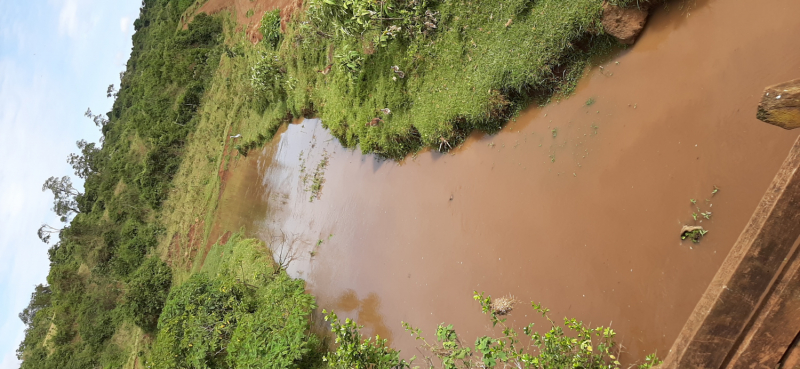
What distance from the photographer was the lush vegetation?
5.99 meters

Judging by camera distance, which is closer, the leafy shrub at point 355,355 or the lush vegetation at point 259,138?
the leafy shrub at point 355,355

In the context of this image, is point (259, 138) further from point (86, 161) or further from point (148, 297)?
point (86, 161)

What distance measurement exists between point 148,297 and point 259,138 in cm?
714

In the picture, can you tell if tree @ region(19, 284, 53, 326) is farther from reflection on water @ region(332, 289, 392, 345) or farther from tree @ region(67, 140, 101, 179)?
reflection on water @ region(332, 289, 392, 345)

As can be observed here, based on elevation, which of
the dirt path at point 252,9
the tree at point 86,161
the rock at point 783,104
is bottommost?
the rock at point 783,104

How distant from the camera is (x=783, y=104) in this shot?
2.53 meters

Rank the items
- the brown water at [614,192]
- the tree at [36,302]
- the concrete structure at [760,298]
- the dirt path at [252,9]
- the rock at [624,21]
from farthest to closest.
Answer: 1. the tree at [36,302]
2. the dirt path at [252,9]
3. the rock at [624,21]
4. the brown water at [614,192]
5. the concrete structure at [760,298]

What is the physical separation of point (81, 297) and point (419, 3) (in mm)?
23542

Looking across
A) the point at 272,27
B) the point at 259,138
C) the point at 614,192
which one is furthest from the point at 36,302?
the point at 614,192

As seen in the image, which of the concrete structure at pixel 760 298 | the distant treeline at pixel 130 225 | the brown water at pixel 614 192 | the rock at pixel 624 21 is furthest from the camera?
the distant treeline at pixel 130 225

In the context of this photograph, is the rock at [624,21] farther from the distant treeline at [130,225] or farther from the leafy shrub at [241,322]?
the distant treeline at [130,225]

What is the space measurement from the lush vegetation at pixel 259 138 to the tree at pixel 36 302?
2182 mm

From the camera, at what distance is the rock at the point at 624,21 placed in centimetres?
515

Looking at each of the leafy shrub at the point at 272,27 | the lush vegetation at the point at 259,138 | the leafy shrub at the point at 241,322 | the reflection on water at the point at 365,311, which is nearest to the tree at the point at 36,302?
the lush vegetation at the point at 259,138
